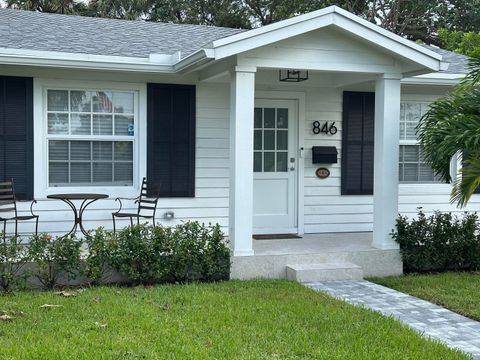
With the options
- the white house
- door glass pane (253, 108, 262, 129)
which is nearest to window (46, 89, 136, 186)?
the white house

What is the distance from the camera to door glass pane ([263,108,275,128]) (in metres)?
8.64

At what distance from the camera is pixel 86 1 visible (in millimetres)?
20578

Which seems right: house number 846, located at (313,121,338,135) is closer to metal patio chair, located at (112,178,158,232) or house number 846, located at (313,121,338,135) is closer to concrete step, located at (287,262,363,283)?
concrete step, located at (287,262,363,283)

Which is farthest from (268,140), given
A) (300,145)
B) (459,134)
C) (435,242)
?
(459,134)

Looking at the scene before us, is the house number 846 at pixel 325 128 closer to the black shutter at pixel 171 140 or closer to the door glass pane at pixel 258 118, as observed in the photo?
the door glass pane at pixel 258 118

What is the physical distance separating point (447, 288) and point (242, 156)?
2664 mm

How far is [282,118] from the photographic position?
8.71 m

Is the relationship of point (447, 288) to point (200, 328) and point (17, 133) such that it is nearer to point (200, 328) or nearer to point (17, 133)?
point (200, 328)

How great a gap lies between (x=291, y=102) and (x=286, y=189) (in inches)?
50.9

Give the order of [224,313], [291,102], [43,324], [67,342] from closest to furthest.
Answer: [67,342] → [43,324] → [224,313] → [291,102]

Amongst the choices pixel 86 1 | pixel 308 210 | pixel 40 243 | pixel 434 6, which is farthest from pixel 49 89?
pixel 434 6

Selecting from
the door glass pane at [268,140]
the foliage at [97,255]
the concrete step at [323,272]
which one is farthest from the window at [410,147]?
the foliage at [97,255]

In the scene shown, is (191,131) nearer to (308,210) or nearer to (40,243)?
(308,210)

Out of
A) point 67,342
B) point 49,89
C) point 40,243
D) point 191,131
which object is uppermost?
point 49,89
